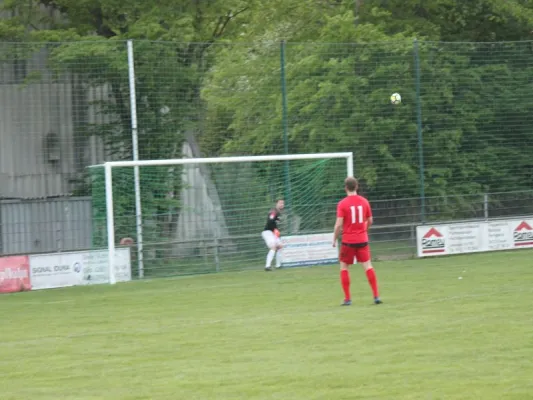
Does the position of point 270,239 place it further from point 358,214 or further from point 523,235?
point 358,214

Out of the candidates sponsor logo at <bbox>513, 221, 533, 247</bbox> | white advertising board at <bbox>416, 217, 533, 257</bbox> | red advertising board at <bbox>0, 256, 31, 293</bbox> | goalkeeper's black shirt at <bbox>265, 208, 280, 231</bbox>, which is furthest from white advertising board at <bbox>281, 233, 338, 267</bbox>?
red advertising board at <bbox>0, 256, 31, 293</bbox>

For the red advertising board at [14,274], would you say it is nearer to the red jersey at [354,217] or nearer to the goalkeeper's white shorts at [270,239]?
the goalkeeper's white shorts at [270,239]

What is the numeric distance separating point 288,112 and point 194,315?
1067cm

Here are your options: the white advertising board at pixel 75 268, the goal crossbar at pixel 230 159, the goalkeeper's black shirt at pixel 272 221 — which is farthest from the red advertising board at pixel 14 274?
the goalkeeper's black shirt at pixel 272 221

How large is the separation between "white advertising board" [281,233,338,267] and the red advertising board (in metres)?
6.07

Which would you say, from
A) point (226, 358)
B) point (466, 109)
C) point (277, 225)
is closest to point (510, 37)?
point (466, 109)

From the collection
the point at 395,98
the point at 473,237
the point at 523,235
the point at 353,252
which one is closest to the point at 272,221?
the point at 395,98

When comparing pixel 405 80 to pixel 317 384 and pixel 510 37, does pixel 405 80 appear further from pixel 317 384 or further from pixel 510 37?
pixel 317 384

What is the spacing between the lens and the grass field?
8789 mm

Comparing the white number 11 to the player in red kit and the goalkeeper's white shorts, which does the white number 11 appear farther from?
the goalkeeper's white shorts

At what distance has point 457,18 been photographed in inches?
1319

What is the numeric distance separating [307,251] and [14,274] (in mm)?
6898

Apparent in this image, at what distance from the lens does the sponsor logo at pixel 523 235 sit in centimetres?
2495

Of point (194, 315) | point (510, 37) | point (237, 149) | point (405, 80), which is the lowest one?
point (194, 315)
